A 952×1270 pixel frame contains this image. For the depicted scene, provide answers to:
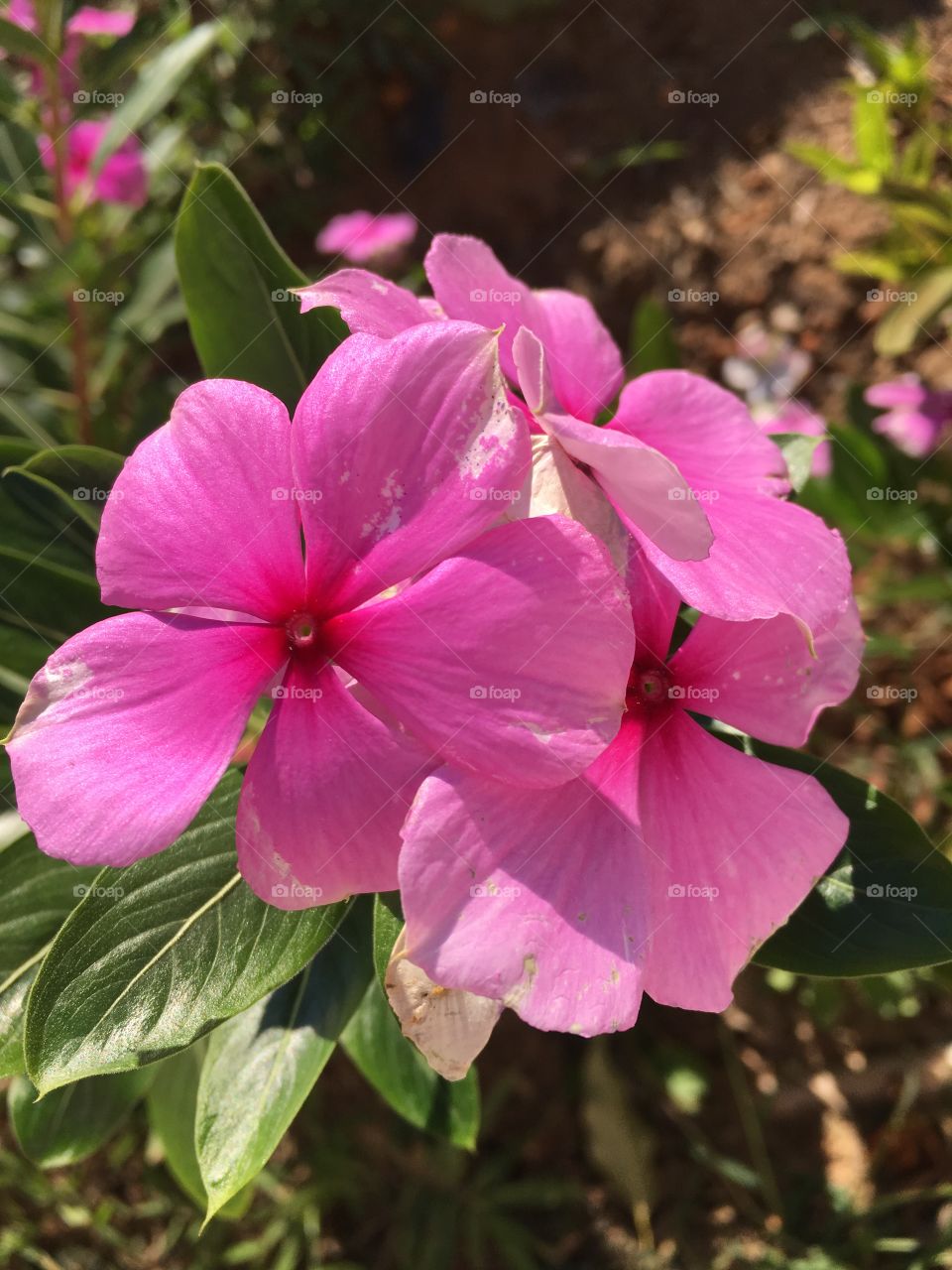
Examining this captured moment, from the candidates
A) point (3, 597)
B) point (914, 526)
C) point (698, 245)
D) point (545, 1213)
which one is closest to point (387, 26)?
point (698, 245)

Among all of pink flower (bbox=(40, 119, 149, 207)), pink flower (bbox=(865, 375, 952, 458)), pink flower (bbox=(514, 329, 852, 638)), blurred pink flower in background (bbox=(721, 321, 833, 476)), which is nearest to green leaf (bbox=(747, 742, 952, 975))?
pink flower (bbox=(514, 329, 852, 638))

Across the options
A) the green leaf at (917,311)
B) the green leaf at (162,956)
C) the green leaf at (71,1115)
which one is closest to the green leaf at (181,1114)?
the green leaf at (71,1115)

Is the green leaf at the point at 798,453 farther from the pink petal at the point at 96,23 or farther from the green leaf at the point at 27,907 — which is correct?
the pink petal at the point at 96,23

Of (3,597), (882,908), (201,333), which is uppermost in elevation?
(882,908)

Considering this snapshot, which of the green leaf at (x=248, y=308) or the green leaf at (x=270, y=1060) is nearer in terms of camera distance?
the green leaf at (x=270, y=1060)

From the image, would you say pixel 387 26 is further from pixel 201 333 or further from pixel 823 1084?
pixel 823 1084

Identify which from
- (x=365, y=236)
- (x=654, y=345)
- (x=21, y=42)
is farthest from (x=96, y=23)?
(x=654, y=345)

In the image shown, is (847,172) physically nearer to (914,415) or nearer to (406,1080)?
(914,415)
